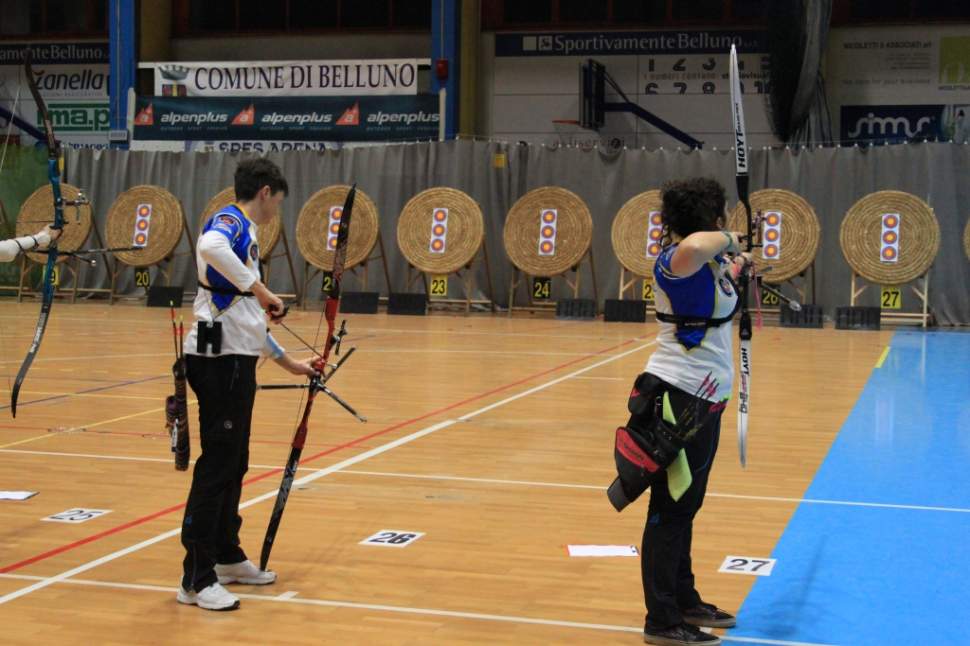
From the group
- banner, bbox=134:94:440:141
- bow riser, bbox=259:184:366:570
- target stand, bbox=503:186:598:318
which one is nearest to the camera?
bow riser, bbox=259:184:366:570

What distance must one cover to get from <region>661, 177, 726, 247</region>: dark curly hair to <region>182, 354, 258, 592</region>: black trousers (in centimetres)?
123

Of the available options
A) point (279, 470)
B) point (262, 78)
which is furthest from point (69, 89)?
point (279, 470)

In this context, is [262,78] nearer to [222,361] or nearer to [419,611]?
[222,361]

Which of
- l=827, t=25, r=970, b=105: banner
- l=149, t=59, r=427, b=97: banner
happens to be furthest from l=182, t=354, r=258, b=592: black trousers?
l=827, t=25, r=970, b=105: banner

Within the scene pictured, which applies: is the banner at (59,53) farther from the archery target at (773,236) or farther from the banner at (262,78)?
the archery target at (773,236)

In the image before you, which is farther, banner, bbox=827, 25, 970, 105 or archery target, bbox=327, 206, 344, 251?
banner, bbox=827, 25, 970, 105

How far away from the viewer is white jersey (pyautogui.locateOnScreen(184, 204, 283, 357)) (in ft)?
11.2

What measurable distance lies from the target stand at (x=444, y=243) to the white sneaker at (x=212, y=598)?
11423mm

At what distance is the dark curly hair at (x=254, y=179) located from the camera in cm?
358

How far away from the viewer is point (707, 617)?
10.8 ft

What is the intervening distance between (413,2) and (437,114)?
309 cm

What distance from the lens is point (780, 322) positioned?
544 inches

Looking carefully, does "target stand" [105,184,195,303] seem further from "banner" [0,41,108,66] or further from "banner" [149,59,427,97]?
"banner" [0,41,108,66]

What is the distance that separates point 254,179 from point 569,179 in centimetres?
1191
